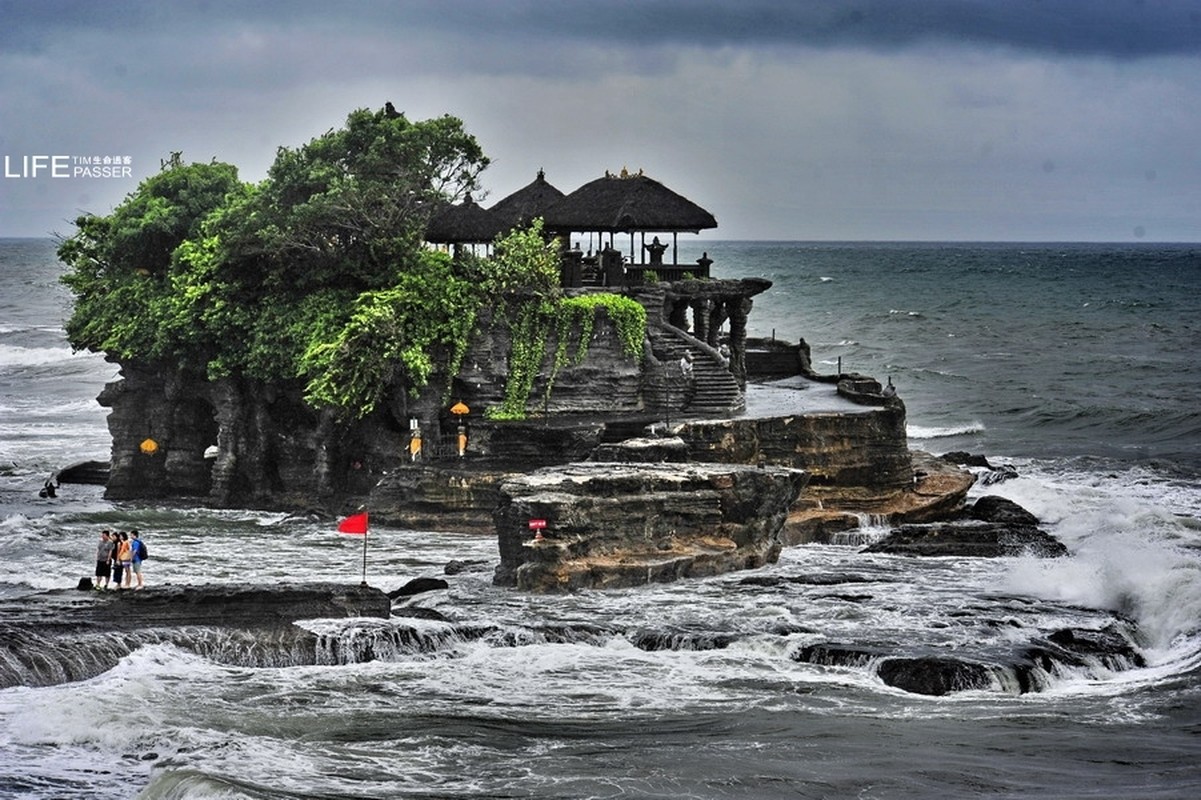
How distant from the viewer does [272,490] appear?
50938 mm

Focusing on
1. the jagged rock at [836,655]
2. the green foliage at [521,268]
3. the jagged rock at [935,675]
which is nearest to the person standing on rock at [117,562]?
the jagged rock at [836,655]

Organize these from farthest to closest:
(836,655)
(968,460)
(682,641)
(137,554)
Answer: (968,460) < (137,554) < (682,641) < (836,655)

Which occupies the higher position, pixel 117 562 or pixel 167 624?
pixel 117 562

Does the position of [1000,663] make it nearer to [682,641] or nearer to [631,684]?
[682,641]

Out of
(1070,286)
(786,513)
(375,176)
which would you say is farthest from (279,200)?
(1070,286)

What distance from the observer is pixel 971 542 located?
142 feet

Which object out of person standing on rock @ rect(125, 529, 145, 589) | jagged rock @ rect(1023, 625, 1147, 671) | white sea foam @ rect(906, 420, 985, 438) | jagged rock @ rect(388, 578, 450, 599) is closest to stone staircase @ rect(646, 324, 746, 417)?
jagged rock @ rect(388, 578, 450, 599)

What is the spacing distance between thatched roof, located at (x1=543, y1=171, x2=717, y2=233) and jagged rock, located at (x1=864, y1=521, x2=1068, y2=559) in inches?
481

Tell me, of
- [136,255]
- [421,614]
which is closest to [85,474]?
[136,255]

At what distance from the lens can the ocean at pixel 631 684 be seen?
26.3 m

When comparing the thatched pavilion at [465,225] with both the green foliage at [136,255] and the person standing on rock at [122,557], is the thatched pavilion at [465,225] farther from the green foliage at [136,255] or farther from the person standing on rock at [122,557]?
the person standing on rock at [122,557]

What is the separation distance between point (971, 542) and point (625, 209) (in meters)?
14.9

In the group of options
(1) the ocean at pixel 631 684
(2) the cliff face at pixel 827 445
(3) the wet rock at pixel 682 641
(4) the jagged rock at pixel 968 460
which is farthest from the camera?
(4) the jagged rock at pixel 968 460

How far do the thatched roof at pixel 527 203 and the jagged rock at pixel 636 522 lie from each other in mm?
13354
